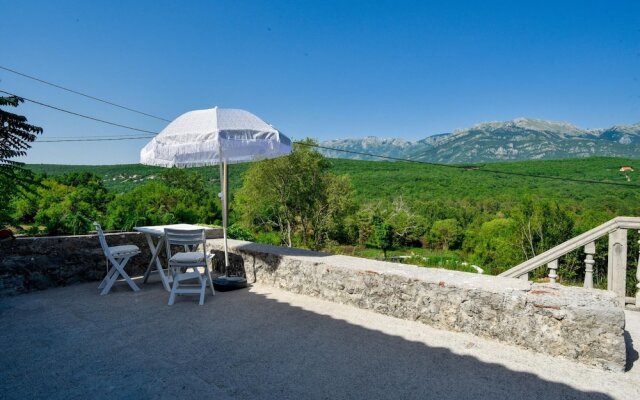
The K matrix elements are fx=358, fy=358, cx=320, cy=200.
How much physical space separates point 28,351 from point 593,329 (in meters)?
4.14

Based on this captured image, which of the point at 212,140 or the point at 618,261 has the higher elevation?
the point at 212,140

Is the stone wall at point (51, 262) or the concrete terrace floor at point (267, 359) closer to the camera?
the concrete terrace floor at point (267, 359)

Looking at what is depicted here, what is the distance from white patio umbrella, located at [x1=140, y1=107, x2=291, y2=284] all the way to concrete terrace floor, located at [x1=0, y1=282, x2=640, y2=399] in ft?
5.47

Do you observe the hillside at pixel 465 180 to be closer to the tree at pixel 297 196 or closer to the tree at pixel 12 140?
the tree at pixel 297 196

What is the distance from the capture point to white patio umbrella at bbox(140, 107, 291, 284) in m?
3.91

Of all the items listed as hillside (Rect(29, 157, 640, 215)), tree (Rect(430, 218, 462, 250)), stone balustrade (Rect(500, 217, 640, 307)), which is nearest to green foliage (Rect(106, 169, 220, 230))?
stone balustrade (Rect(500, 217, 640, 307))

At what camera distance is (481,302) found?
2.92m

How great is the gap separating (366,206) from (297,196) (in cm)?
1152

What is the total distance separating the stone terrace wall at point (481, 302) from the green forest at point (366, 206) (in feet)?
7.63

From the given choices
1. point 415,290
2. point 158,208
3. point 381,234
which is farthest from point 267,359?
point 381,234

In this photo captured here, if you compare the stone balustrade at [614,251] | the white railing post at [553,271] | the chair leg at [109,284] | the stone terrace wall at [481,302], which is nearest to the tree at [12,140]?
the chair leg at [109,284]

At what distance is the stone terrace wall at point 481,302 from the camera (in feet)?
8.07

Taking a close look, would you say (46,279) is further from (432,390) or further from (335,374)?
(432,390)

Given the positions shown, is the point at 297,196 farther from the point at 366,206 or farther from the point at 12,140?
the point at 12,140
